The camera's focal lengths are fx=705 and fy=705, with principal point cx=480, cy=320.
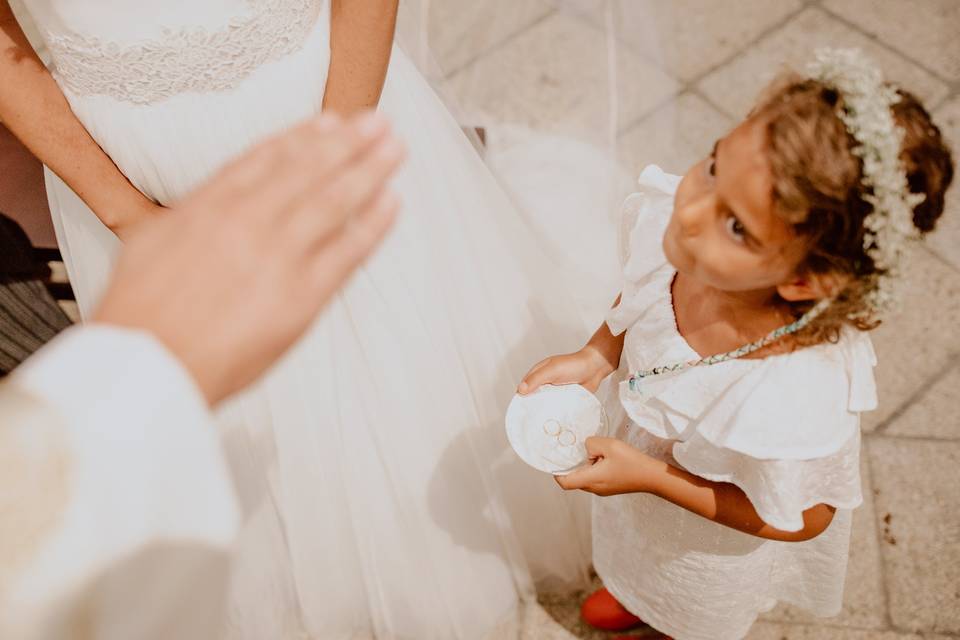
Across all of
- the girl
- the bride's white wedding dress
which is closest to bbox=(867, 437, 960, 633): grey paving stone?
the girl

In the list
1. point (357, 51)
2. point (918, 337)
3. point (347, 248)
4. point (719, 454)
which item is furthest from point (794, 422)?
point (918, 337)

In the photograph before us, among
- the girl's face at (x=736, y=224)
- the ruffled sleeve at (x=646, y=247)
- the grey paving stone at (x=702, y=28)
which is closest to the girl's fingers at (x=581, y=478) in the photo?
the ruffled sleeve at (x=646, y=247)

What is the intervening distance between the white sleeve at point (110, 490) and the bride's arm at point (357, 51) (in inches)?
36.4

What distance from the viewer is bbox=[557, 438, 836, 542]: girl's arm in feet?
3.83

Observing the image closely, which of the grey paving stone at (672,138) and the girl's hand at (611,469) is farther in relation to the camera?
the grey paving stone at (672,138)

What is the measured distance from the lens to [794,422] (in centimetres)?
102

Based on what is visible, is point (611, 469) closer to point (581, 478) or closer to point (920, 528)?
point (581, 478)

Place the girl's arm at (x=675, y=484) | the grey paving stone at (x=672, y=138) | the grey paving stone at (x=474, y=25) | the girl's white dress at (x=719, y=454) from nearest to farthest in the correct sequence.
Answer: the girl's white dress at (x=719, y=454) → the girl's arm at (x=675, y=484) → the grey paving stone at (x=672, y=138) → the grey paving stone at (x=474, y=25)

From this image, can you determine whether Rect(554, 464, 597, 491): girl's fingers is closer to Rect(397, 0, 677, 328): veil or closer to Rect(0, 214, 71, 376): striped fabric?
Rect(397, 0, 677, 328): veil

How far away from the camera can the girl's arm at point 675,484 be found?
1.17 metres

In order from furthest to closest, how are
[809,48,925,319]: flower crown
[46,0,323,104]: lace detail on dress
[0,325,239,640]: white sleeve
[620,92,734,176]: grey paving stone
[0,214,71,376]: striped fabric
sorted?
[620,92,734,176]: grey paving stone → [0,214,71,376]: striped fabric → [46,0,323,104]: lace detail on dress → [809,48,925,319]: flower crown → [0,325,239,640]: white sleeve

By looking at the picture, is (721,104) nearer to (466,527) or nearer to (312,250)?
(466,527)

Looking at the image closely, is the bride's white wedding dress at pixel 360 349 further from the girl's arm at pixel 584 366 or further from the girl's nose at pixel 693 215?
the girl's nose at pixel 693 215

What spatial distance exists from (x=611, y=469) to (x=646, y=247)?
0.39 meters
